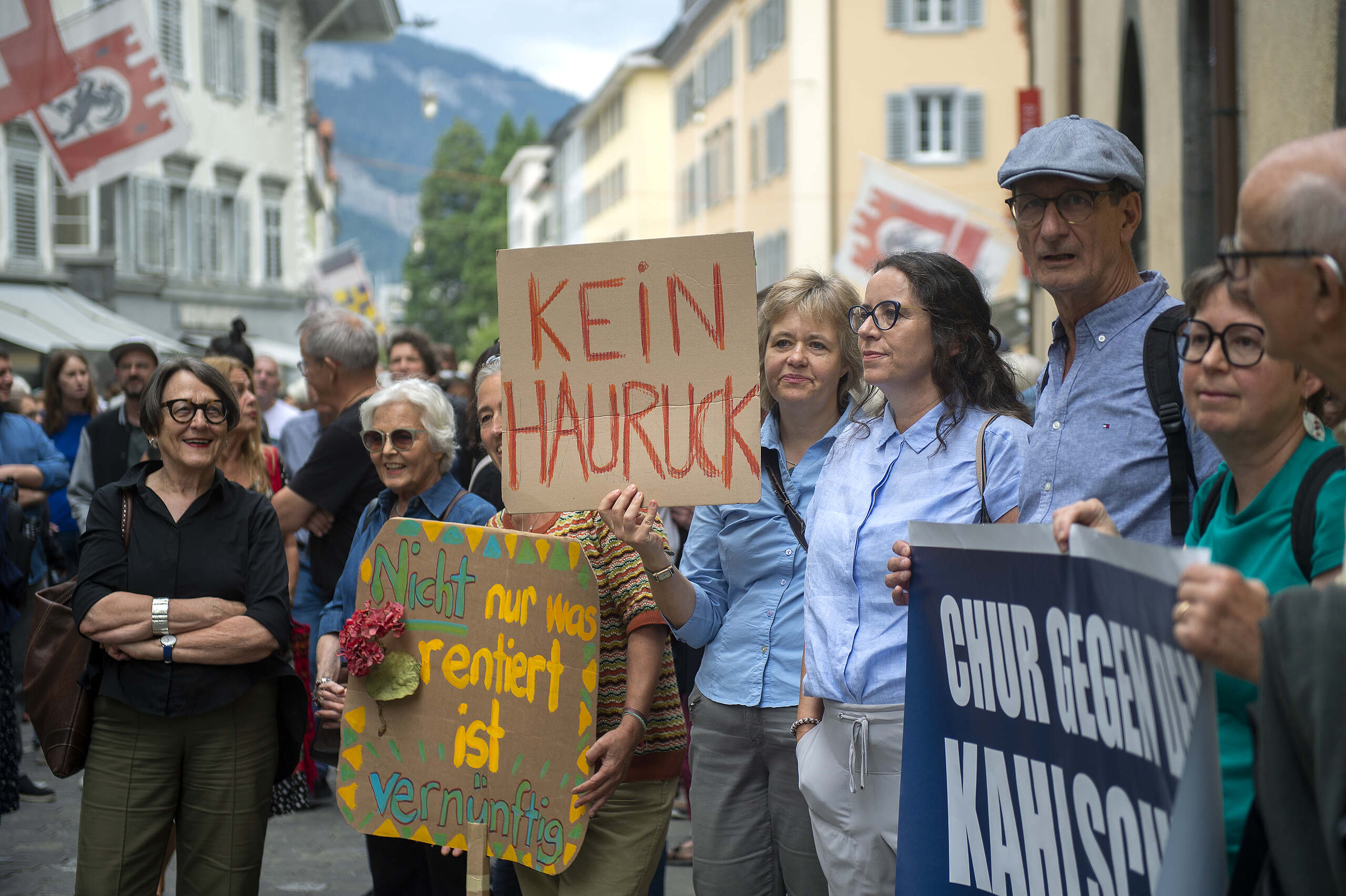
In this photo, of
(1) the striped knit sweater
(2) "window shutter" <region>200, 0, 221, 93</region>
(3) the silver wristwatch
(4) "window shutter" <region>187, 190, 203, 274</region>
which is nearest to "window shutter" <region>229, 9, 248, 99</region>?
(2) "window shutter" <region>200, 0, 221, 93</region>

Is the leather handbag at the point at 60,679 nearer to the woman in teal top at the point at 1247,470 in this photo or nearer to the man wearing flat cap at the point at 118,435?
the woman in teal top at the point at 1247,470

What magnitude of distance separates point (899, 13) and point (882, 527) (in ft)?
103

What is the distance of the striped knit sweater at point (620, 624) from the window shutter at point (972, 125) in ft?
98.6

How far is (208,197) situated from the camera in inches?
1039

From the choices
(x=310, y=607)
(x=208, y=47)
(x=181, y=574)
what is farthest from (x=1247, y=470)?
(x=208, y=47)

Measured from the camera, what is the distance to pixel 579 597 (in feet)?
10.8

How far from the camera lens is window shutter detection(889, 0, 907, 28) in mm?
32156

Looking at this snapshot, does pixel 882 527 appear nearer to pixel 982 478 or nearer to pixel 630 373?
pixel 982 478

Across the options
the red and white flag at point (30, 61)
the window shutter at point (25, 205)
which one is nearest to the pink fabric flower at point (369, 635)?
the red and white flag at point (30, 61)

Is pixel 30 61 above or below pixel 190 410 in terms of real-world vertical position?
above

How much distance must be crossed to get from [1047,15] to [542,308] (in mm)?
13115

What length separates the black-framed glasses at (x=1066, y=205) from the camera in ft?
9.81

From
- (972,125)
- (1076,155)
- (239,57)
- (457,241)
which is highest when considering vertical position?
(457,241)

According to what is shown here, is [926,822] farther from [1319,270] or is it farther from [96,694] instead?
[96,694]
